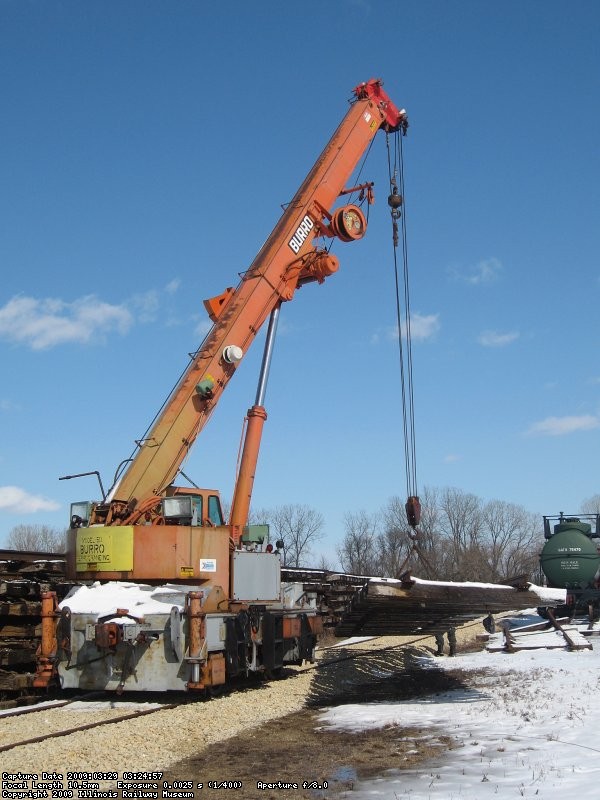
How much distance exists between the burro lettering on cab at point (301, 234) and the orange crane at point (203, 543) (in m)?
0.02

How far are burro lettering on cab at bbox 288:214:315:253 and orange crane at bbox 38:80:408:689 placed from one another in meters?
0.02

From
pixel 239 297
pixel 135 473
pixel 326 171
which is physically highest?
pixel 326 171

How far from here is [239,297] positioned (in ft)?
47.3

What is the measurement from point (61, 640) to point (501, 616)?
19166mm

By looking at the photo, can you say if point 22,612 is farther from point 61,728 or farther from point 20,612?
point 61,728

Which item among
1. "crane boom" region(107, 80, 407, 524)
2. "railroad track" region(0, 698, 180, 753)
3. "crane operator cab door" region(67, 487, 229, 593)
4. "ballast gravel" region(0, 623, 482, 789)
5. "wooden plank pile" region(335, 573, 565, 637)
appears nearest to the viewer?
"ballast gravel" region(0, 623, 482, 789)

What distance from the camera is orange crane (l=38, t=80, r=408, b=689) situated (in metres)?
11.1

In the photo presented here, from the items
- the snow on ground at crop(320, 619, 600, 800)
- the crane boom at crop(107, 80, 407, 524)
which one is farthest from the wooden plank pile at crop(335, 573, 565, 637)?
the crane boom at crop(107, 80, 407, 524)

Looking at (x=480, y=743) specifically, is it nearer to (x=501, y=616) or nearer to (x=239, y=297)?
(x=239, y=297)

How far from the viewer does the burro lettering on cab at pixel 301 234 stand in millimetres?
15266

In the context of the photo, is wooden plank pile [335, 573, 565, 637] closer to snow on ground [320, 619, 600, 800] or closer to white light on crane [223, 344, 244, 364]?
snow on ground [320, 619, 600, 800]

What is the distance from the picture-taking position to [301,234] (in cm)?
1541

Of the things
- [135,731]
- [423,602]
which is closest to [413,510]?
[423,602]

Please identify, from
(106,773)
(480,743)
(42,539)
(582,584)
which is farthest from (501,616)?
(42,539)
